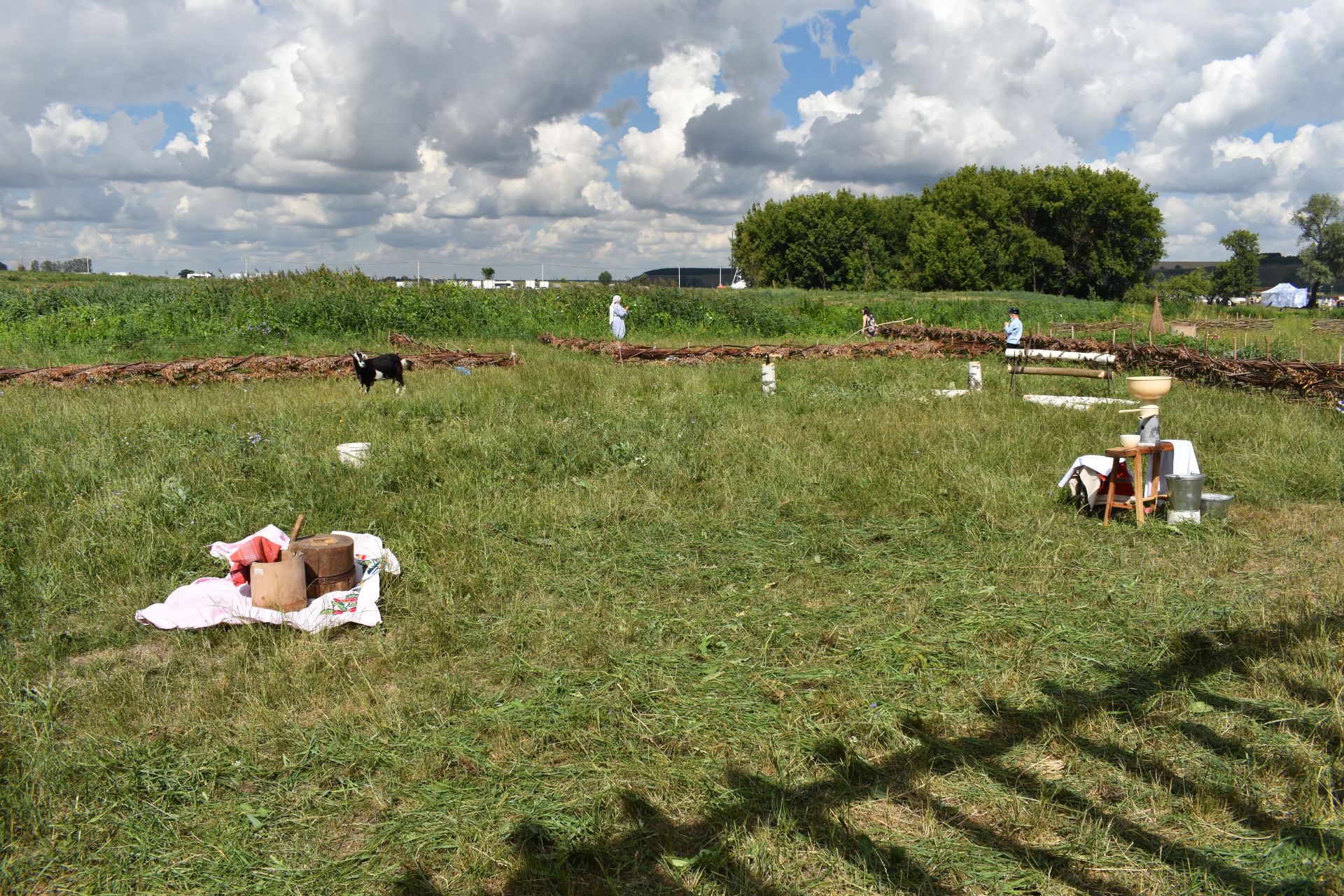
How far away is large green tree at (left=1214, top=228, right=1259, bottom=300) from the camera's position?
302 ft

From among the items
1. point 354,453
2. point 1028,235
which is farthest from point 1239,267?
point 354,453

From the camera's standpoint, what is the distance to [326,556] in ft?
16.9

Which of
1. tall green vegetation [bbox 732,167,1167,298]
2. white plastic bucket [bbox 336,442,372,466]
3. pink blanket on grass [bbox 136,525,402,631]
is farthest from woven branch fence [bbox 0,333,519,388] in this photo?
tall green vegetation [bbox 732,167,1167,298]

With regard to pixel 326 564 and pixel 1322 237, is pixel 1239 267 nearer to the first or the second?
pixel 1322 237

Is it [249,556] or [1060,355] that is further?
[1060,355]

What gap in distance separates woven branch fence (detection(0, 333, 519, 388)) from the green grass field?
5577 mm


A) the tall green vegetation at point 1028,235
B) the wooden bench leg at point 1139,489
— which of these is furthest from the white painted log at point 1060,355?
the tall green vegetation at point 1028,235

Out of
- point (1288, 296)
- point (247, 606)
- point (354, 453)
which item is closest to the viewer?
point (247, 606)

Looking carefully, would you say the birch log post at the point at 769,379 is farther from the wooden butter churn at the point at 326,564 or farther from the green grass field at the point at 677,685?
the wooden butter churn at the point at 326,564

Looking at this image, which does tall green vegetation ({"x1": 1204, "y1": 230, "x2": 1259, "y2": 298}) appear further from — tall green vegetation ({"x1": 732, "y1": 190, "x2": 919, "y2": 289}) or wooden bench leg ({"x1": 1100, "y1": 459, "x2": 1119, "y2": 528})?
wooden bench leg ({"x1": 1100, "y1": 459, "x2": 1119, "y2": 528})

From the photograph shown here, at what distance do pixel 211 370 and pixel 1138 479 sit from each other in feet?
45.2

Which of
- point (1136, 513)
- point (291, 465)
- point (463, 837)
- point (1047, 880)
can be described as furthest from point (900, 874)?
point (291, 465)

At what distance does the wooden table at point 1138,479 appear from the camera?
644 centimetres

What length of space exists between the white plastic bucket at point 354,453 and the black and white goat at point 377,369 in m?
4.05
